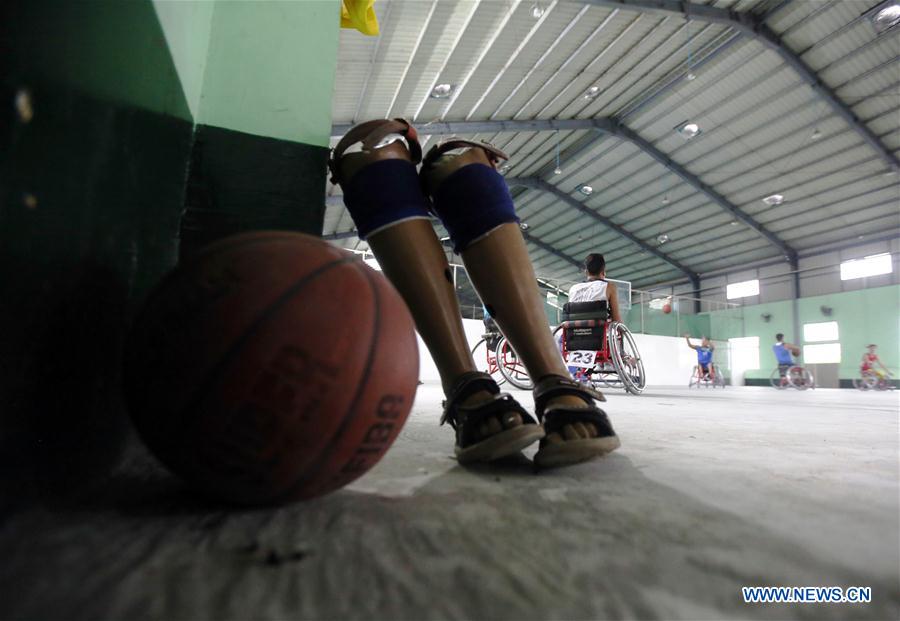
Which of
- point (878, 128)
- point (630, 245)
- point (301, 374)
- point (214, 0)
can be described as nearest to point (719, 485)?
point (301, 374)

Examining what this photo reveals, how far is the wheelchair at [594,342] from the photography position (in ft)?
12.2

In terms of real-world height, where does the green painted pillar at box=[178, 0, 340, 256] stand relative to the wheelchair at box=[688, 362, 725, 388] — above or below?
above

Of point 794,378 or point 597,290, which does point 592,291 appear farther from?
point 794,378

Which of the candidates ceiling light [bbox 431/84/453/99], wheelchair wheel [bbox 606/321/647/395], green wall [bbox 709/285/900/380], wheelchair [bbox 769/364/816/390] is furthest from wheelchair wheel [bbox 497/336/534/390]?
green wall [bbox 709/285/900/380]

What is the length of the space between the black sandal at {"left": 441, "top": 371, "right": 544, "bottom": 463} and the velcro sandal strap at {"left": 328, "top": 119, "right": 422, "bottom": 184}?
47cm

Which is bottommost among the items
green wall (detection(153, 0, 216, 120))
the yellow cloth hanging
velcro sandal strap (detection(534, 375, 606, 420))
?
velcro sandal strap (detection(534, 375, 606, 420))

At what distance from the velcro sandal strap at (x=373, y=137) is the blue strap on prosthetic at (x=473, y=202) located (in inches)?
4.4

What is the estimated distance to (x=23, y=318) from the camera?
437mm

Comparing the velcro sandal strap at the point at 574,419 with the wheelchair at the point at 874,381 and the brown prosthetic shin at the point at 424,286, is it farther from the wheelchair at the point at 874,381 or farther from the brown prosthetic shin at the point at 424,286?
the wheelchair at the point at 874,381

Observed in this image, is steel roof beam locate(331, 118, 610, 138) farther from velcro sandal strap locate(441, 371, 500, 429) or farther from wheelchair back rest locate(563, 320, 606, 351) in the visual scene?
velcro sandal strap locate(441, 371, 500, 429)

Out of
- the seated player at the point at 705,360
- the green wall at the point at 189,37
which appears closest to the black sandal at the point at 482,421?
the green wall at the point at 189,37

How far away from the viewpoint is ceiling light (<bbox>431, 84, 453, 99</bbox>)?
6.59 meters

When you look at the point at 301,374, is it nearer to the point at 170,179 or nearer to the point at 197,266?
the point at 197,266

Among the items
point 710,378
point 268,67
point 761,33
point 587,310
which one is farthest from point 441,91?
point 710,378
